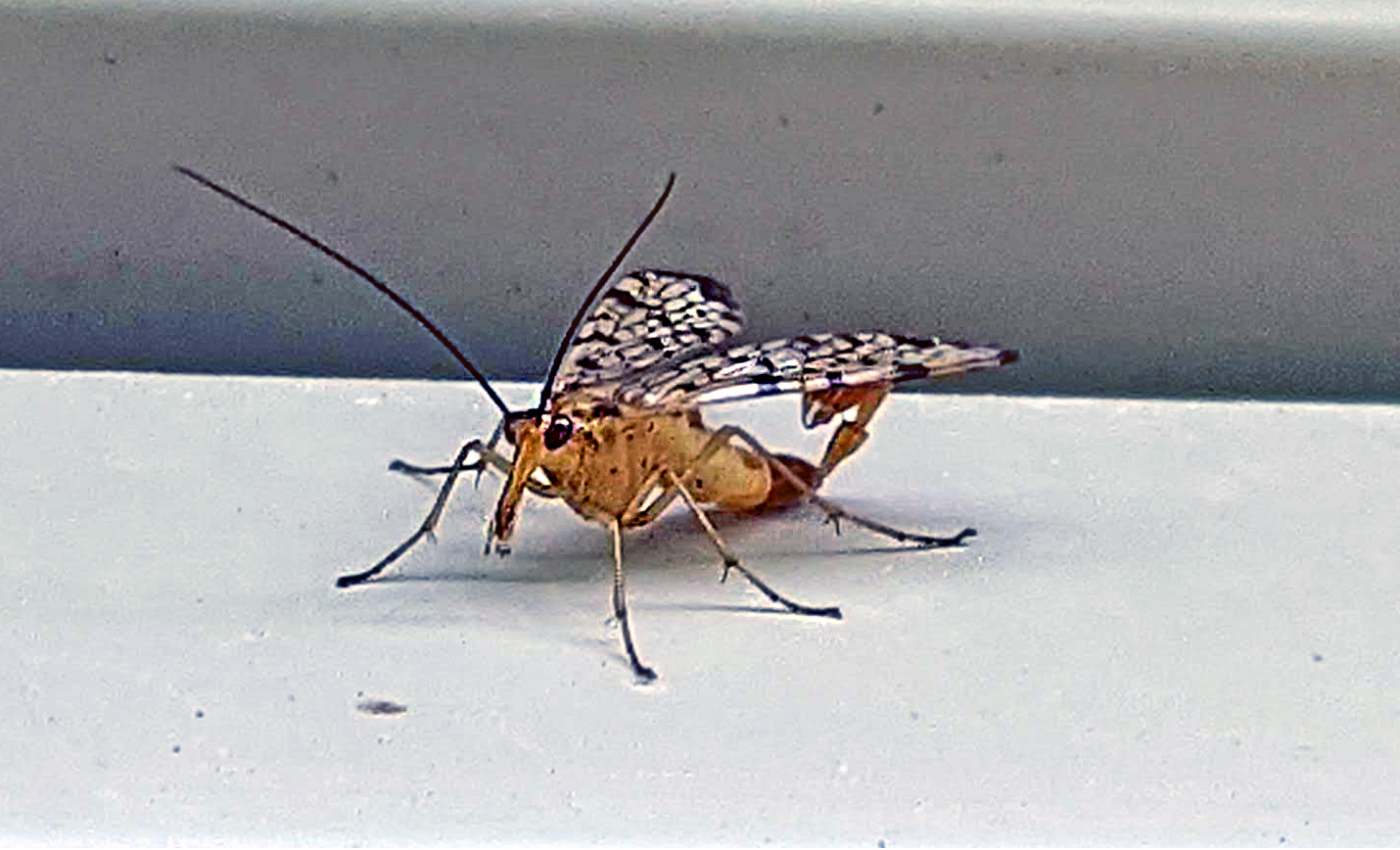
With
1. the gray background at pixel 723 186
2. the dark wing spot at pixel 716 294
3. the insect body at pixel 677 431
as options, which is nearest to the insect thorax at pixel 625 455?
the insect body at pixel 677 431

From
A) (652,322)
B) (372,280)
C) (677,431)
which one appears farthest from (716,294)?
(372,280)

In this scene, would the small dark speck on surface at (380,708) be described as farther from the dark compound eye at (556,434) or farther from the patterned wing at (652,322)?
the patterned wing at (652,322)

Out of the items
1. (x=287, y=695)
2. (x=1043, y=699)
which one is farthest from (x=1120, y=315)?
(x=287, y=695)

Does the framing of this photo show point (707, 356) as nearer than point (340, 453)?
Yes

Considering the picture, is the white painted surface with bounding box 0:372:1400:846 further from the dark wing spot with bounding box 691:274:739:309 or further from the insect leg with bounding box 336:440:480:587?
the dark wing spot with bounding box 691:274:739:309

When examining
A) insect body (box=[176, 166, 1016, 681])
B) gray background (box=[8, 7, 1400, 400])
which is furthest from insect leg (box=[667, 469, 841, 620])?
gray background (box=[8, 7, 1400, 400])

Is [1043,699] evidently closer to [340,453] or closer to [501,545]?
[501,545]

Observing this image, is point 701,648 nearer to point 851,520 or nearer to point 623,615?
point 623,615
